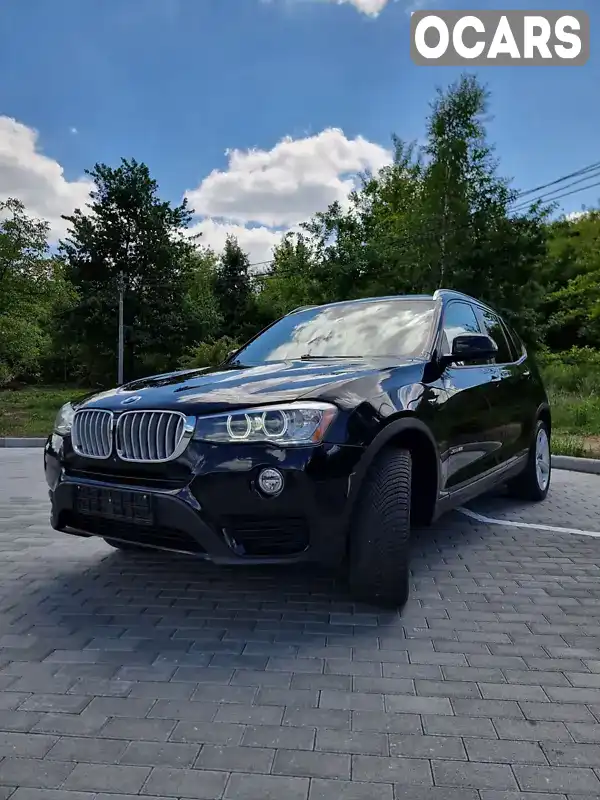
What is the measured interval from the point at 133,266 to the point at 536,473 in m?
34.9

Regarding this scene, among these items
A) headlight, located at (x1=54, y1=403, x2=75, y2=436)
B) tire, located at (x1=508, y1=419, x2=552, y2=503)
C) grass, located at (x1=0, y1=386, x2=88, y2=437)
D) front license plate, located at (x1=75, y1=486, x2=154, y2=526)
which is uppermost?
headlight, located at (x1=54, y1=403, x2=75, y2=436)

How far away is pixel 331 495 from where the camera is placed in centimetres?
292

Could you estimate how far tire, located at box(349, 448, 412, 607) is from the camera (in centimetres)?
305

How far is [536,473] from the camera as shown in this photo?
592cm

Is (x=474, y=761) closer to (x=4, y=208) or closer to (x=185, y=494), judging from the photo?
(x=185, y=494)

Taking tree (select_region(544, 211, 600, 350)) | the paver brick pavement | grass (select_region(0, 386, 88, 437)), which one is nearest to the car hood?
the paver brick pavement

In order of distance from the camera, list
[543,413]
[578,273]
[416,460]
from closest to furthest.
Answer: [416,460], [543,413], [578,273]

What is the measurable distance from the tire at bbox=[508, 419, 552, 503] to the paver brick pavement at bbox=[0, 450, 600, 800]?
1.60m

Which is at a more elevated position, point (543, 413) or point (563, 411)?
point (543, 413)

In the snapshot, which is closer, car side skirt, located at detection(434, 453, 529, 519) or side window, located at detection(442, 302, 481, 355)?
car side skirt, located at detection(434, 453, 529, 519)

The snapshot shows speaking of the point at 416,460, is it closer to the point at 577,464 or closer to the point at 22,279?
the point at 577,464

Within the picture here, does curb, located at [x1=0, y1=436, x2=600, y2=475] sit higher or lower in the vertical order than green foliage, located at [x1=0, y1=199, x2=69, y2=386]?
lower

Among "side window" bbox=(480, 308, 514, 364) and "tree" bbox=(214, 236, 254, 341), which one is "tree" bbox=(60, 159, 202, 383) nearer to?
"tree" bbox=(214, 236, 254, 341)

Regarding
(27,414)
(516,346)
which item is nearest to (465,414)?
(516,346)
